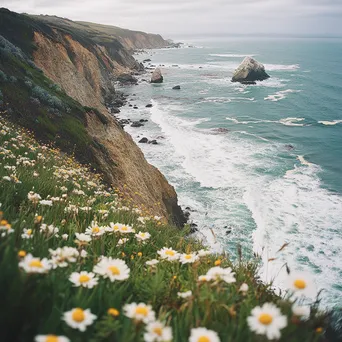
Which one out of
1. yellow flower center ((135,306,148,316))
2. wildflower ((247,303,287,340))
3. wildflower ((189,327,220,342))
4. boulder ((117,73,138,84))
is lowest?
wildflower ((189,327,220,342))

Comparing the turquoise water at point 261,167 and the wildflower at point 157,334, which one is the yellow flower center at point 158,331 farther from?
the turquoise water at point 261,167

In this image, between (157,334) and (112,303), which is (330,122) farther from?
(157,334)

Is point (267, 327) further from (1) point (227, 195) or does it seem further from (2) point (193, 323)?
(1) point (227, 195)

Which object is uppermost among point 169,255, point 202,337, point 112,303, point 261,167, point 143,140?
point 202,337

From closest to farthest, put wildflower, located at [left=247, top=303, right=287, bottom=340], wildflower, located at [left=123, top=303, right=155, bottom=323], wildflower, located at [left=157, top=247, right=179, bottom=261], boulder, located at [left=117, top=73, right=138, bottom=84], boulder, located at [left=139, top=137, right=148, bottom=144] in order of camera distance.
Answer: wildflower, located at [left=247, top=303, right=287, bottom=340], wildflower, located at [left=123, top=303, right=155, bottom=323], wildflower, located at [left=157, top=247, right=179, bottom=261], boulder, located at [left=139, top=137, right=148, bottom=144], boulder, located at [left=117, top=73, right=138, bottom=84]

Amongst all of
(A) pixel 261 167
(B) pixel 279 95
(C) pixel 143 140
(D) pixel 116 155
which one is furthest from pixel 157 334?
(B) pixel 279 95

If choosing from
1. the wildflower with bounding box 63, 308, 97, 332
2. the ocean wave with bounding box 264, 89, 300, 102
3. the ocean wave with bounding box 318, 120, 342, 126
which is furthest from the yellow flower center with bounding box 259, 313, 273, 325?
the ocean wave with bounding box 264, 89, 300, 102

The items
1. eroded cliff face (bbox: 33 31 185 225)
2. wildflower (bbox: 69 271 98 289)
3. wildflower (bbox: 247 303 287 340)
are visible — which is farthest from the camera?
eroded cliff face (bbox: 33 31 185 225)

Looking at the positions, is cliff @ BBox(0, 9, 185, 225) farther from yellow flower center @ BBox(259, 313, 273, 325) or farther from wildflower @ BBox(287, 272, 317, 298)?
yellow flower center @ BBox(259, 313, 273, 325)
